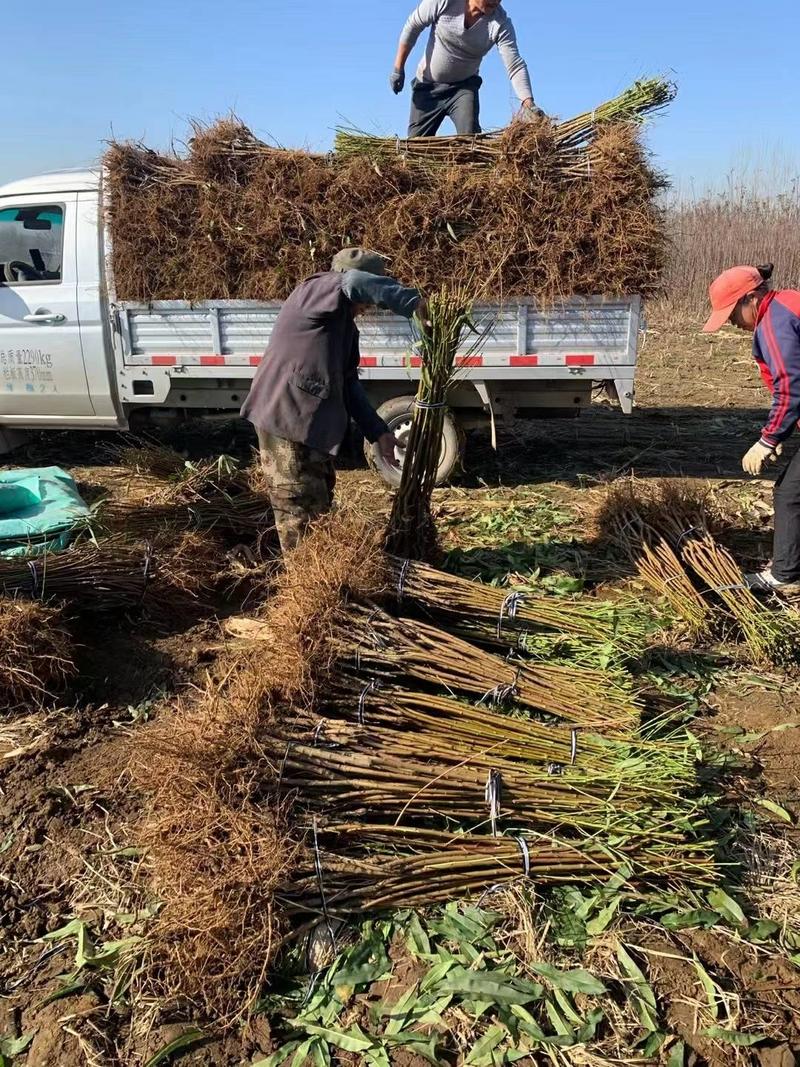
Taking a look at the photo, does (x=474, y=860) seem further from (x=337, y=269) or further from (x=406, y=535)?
(x=337, y=269)

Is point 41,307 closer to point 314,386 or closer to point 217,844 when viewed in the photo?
point 314,386

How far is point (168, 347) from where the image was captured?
6.27 metres

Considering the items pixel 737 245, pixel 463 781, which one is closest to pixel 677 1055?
pixel 463 781

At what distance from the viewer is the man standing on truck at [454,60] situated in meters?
6.01

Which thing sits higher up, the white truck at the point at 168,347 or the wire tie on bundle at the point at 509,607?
the white truck at the point at 168,347

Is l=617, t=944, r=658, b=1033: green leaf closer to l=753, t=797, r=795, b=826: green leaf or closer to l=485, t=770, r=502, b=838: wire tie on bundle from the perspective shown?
l=485, t=770, r=502, b=838: wire tie on bundle

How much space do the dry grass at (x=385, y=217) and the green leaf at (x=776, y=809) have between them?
3.81 metres

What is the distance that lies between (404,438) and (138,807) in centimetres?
368

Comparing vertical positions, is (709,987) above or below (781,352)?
below

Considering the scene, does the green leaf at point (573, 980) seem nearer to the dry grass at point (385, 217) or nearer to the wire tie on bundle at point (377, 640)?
the wire tie on bundle at point (377, 640)

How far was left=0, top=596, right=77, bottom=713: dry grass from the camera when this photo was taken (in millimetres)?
3320

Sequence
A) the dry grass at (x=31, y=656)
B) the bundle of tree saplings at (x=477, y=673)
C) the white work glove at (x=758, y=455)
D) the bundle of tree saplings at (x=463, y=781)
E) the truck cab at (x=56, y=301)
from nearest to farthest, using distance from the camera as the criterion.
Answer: the bundle of tree saplings at (x=463, y=781) < the bundle of tree saplings at (x=477, y=673) < the dry grass at (x=31, y=656) < the white work glove at (x=758, y=455) < the truck cab at (x=56, y=301)

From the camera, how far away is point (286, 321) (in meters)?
3.82

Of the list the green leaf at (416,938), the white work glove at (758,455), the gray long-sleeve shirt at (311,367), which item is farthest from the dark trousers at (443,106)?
the green leaf at (416,938)
